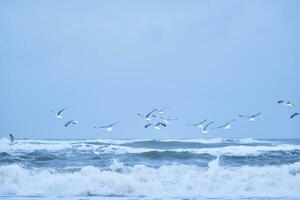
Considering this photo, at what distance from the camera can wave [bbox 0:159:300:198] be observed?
640 inches

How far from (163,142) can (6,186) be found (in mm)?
18860

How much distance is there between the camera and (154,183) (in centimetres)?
1697

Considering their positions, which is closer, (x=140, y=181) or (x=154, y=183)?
(x=154, y=183)

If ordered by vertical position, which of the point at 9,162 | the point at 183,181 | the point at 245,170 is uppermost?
the point at 9,162

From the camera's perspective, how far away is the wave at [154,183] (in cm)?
1627

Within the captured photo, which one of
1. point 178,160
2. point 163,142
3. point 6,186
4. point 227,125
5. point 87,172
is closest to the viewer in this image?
point 6,186

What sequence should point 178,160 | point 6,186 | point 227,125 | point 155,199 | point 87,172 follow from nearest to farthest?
point 155,199 → point 6,186 → point 87,172 → point 227,125 → point 178,160

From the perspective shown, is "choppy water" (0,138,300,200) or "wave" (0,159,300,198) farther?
"wave" (0,159,300,198)

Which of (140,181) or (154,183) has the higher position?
(140,181)

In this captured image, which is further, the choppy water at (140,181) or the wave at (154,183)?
the wave at (154,183)

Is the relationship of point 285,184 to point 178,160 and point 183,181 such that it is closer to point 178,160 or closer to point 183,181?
point 183,181

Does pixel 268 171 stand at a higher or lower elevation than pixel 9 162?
lower

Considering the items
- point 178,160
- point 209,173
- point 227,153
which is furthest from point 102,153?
point 209,173

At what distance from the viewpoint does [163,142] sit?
1382 inches
